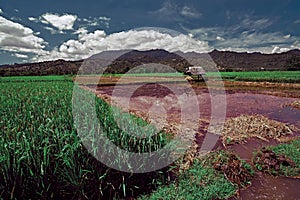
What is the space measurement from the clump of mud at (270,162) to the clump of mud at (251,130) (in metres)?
1.20

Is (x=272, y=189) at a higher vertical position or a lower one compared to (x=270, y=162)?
lower

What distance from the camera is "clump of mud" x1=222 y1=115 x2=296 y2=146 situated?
224 inches

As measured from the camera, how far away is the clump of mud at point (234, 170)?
351cm

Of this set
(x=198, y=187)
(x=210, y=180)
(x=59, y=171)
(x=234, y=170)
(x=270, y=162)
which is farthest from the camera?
(x=270, y=162)

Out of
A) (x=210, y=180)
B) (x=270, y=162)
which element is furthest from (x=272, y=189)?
(x=210, y=180)

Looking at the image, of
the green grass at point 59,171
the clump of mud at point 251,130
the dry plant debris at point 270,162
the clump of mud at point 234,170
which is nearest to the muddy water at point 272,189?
the clump of mud at point 234,170

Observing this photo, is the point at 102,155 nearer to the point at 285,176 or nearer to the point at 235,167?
the point at 235,167

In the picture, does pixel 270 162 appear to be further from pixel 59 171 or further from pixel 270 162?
pixel 59 171

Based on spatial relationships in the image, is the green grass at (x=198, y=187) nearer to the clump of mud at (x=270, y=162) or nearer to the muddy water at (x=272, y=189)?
the muddy water at (x=272, y=189)

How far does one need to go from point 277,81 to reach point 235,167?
26619 mm

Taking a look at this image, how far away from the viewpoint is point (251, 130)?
244 inches

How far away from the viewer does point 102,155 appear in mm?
3111

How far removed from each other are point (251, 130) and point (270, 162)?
2.33m

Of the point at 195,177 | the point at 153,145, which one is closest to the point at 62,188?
the point at 153,145
